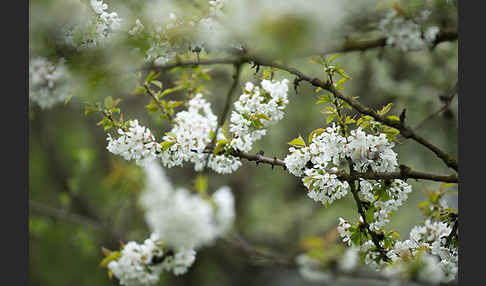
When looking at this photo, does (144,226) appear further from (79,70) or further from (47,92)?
(79,70)

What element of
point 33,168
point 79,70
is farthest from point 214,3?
point 33,168

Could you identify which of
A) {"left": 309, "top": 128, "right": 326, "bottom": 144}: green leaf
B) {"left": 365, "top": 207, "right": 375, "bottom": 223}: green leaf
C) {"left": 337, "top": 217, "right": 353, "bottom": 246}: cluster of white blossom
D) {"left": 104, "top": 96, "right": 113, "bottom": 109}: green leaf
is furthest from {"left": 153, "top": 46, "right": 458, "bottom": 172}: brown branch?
{"left": 104, "top": 96, "right": 113, "bottom": 109}: green leaf

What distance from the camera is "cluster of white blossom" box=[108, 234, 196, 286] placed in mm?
1330

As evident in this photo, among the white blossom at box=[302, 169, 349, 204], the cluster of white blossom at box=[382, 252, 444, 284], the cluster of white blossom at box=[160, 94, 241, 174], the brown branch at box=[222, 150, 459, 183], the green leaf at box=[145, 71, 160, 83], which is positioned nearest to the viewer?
the cluster of white blossom at box=[382, 252, 444, 284]

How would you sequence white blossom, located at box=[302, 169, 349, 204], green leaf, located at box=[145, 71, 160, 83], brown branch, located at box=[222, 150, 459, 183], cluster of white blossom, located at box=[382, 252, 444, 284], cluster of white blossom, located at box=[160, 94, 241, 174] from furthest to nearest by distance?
1. green leaf, located at box=[145, 71, 160, 83]
2. cluster of white blossom, located at box=[160, 94, 241, 174]
3. white blossom, located at box=[302, 169, 349, 204]
4. brown branch, located at box=[222, 150, 459, 183]
5. cluster of white blossom, located at box=[382, 252, 444, 284]

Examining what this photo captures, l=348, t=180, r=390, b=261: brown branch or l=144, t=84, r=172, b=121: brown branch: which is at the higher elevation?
l=144, t=84, r=172, b=121: brown branch

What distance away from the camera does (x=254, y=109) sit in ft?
4.68

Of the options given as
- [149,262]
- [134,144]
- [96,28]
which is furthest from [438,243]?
[96,28]

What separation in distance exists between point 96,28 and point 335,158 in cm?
92

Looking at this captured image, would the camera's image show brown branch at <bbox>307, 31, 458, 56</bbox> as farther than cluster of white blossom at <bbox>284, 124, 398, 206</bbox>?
Yes

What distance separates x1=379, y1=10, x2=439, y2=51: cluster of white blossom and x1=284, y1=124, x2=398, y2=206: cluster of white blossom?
0.45m

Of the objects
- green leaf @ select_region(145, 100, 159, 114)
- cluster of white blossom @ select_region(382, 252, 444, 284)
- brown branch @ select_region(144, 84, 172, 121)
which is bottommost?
cluster of white blossom @ select_region(382, 252, 444, 284)

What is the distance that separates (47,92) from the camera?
163 cm

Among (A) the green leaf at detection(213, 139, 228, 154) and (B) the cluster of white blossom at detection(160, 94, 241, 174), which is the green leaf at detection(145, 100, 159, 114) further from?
(A) the green leaf at detection(213, 139, 228, 154)
